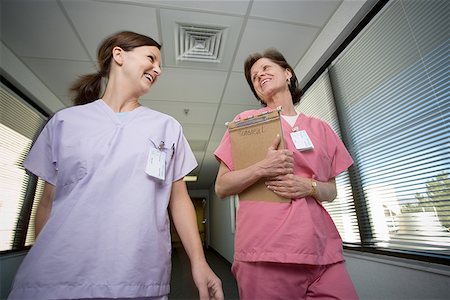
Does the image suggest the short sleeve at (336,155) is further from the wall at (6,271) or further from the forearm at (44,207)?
the wall at (6,271)

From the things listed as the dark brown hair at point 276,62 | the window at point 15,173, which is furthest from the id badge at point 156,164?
the window at point 15,173

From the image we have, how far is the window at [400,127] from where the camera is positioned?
1372 mm

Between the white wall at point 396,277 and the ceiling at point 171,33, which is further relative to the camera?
the ceiling at point 171,33

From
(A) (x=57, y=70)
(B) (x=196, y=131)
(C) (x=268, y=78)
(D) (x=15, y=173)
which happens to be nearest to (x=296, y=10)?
(C) (x=268, y=78)

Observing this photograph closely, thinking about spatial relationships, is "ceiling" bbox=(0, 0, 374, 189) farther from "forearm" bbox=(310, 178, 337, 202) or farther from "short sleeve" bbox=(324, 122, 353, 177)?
"forearm" bbox=(310, 178, 337, 202)

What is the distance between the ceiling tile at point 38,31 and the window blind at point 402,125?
268 cm

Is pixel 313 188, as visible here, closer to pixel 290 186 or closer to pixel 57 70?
pixel 290 186

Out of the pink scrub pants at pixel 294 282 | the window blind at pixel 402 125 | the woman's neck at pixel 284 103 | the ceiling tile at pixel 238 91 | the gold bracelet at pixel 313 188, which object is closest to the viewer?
the pink scrub pants at pixel 294 282

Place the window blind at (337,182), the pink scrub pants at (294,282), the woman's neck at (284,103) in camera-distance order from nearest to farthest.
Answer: the pink scrub pants at (294,282) → the woman's neck at (284,103) → the window blind at (337,182)

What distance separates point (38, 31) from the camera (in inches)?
85.6

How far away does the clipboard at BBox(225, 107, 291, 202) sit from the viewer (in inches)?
37.5

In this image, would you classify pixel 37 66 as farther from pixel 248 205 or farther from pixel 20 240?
pixel 248 205

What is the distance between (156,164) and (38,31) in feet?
7.84

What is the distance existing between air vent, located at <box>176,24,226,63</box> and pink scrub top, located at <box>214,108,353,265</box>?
159cm
